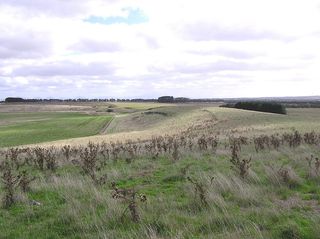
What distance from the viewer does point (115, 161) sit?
16500 millimetres

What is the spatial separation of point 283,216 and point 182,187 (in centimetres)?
350

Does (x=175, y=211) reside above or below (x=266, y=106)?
above

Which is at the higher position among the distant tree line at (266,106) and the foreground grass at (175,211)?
the foreground grass at (175,211)

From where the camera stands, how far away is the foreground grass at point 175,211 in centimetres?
615

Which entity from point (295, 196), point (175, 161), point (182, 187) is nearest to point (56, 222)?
point (182, 187)

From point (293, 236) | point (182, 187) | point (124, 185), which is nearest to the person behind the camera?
point (293, 236)

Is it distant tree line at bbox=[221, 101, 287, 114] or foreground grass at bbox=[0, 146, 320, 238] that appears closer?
foreground grass at bbox=[0, 146, 320, 238]

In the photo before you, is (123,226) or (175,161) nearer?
(123,226)

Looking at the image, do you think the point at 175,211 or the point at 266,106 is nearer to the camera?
the point at 175,211

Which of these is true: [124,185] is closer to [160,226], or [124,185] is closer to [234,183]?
[234,183]

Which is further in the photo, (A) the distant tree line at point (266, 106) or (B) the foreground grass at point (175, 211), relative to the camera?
(A) the distant tree line at point (266, 106)

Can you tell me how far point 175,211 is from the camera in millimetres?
7348

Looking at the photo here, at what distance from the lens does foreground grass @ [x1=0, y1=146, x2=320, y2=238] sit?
20.2 feet

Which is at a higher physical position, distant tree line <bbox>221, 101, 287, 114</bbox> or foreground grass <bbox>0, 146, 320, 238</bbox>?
foreground grass <bbox>0, 146, 320, 238</bbox>
